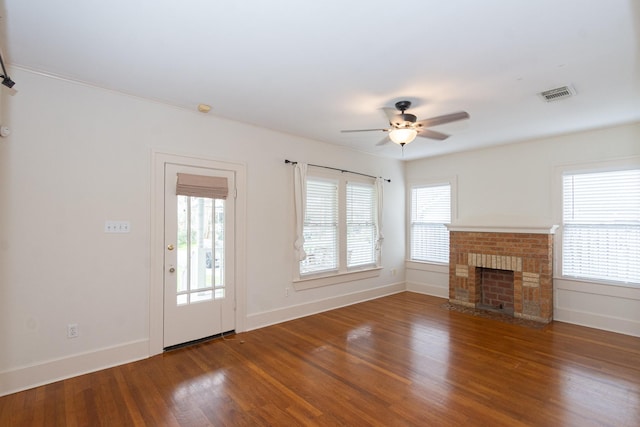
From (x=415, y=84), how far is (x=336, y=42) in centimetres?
106

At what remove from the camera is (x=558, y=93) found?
323 centimetres

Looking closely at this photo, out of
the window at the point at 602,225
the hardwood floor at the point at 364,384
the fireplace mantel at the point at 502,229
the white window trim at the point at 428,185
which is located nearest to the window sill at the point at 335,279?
the hardwood floor at the point at 364,384

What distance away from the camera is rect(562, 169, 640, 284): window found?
4246 mm

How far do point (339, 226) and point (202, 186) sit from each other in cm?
246

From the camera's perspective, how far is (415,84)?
3090 millimetres

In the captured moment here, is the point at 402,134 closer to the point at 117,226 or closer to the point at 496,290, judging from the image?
the point at 117,226

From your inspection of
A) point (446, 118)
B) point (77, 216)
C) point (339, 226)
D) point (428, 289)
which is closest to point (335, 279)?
point (339, 226)

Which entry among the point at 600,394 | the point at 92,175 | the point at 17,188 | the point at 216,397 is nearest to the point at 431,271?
the point at 600,394

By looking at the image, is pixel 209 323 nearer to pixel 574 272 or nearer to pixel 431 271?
pixel 431 271

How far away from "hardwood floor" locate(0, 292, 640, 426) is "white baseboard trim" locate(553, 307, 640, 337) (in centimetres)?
25

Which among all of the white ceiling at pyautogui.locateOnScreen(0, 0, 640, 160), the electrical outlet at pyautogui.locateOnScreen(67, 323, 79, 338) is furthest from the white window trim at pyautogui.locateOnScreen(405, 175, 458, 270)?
the electrical outlet at pyautogui.locateOnScreen(67, 323, 79, 338)

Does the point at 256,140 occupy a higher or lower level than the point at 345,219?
higher

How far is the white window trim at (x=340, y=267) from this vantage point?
16.3 ft

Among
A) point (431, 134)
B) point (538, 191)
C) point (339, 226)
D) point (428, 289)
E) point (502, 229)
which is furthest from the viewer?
point (428, 289)
